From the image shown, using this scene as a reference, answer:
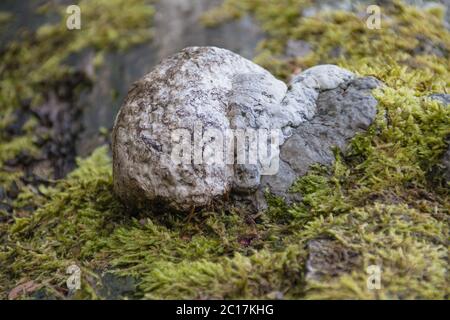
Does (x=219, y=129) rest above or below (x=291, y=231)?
above

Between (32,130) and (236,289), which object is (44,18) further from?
(236,289)

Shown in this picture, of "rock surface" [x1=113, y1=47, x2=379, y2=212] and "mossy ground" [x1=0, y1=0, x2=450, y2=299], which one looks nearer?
"mossy ground" [x1=0, y1=0, x2=450, y2=299]

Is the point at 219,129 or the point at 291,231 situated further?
the point at 219,129

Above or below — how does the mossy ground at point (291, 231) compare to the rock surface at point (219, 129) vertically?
below

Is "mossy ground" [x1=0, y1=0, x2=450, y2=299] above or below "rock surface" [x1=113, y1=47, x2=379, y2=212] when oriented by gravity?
below

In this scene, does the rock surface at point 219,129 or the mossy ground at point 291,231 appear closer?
the mossy ground at point 291,231
